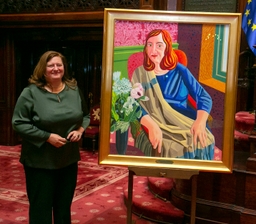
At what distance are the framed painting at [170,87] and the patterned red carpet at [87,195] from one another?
3.27 feet

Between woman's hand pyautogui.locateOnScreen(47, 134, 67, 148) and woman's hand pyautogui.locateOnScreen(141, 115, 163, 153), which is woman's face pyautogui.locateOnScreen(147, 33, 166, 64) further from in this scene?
woman's hand pyautogui.locateOnScreen(47, 134, 67, 148)

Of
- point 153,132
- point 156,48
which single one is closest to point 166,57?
point 156,48

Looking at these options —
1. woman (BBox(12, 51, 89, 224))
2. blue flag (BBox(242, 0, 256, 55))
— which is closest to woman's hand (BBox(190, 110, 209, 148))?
woman (BBox(12, 51, 89, 224))

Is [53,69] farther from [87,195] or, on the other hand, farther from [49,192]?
[87,195]

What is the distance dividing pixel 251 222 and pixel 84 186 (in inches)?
90.0

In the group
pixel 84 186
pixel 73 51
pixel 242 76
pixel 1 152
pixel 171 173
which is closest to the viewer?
pixel 171 173

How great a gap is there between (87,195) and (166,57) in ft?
7.79

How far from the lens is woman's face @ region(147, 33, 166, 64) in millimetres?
2363

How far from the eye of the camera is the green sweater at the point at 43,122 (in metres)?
2.41

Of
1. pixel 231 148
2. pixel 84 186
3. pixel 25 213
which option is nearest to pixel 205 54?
pixel 231 148

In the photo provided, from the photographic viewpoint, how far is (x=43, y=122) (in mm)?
2430

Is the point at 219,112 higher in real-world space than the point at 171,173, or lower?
higher

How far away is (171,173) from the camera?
2322 millimetres

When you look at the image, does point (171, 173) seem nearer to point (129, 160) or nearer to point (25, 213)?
point (129, 160)
